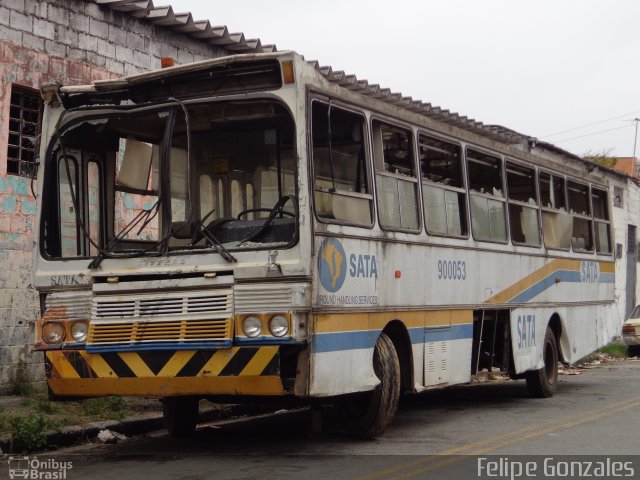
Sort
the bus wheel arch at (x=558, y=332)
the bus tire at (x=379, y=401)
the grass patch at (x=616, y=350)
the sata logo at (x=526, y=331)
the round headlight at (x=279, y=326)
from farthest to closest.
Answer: the grass patch at (x=616, y=350)
the bus wheel arch at (x=558, y=332)
the sata logo at (x=526, y=331)
the bus tire at (x=379, y=401)
the round headlight at (x=279, y=326)

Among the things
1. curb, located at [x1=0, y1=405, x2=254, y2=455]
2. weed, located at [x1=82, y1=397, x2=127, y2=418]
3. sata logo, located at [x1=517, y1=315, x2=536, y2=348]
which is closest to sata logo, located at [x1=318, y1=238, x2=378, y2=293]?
curb, located at [x1=0, y1=405, x2=254, y2=455]

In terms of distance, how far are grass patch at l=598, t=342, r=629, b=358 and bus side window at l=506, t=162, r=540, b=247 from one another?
11395 mm

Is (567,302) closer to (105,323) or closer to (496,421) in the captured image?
(496,421)

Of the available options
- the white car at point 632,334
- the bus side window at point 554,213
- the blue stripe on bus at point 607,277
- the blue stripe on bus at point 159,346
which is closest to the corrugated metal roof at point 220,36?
the bus side window at point 554,213

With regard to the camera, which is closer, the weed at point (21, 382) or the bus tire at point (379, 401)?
the bus tire at point (379, 401)

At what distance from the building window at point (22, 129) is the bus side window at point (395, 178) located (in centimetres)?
456

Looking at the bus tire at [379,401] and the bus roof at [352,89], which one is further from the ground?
the bus roof at [352,89]

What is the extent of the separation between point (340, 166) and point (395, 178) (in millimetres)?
1124

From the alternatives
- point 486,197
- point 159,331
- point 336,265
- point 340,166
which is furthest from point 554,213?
point 159,331

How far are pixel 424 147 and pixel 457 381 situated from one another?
2494mm

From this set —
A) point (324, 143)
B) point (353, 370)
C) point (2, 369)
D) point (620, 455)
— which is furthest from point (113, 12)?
point (620, 455)

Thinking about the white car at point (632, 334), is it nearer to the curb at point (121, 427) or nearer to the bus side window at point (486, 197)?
the bus side window at point (486, 197)

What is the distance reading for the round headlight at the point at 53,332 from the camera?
8.59 m

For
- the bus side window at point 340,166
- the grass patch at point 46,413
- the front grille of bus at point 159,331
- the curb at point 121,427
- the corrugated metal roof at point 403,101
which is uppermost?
the corrugated metal roof at point 403,101
